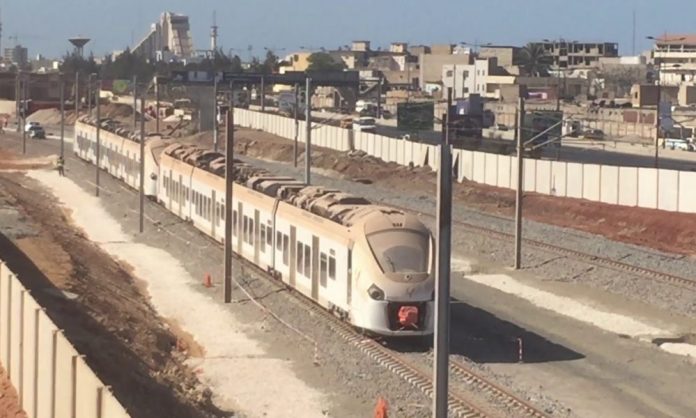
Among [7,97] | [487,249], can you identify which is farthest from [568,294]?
[7,97]

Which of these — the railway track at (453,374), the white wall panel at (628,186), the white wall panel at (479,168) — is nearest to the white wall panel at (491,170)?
the white wall panel at (479,168)

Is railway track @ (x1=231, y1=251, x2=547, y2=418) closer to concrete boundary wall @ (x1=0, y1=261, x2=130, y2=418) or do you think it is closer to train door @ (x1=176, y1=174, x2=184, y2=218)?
concrete boundary wall @ (x1=0, y1=261, x2=130, y2=418)

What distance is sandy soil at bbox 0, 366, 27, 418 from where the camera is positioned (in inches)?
707

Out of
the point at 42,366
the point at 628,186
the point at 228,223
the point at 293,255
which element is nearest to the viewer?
the point at 42,366

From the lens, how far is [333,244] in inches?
1034

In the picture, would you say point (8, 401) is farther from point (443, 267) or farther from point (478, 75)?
point (478, 75)

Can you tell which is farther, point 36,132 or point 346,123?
point 36,132

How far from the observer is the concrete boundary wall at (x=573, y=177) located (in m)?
53.2

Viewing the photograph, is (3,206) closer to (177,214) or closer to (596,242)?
(177,214)

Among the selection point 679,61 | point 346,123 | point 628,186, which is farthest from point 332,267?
point 679,61

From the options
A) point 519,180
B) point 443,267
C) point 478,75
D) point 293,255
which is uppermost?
point 478,75

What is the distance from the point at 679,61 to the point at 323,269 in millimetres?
175645

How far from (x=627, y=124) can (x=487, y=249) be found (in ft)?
244

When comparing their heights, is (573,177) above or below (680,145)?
below
